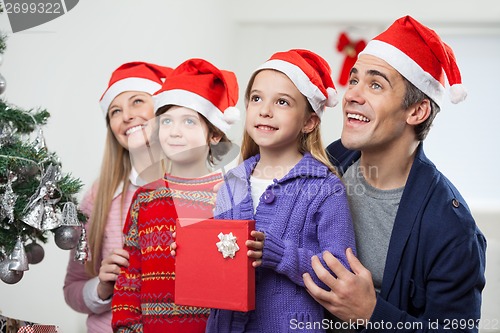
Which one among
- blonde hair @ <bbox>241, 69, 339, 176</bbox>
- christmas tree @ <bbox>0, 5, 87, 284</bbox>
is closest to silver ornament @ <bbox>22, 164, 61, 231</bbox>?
christmas tree @ <bbox>0, 5, 87, 284</bbox>

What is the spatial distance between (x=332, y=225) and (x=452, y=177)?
2.27m

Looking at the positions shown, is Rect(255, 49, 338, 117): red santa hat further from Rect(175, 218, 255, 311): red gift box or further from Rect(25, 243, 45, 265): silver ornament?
Rect(25, 243, 45, 265): silver ornament

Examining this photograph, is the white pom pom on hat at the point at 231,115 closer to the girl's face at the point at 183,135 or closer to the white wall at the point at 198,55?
the girl's face at the point at 183,135

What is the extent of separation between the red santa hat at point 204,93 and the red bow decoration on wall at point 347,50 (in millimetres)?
1808

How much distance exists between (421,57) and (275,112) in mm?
378

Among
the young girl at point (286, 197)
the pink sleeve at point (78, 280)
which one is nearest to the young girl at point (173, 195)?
the young girl at point (286, 197)

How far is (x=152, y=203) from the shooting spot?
1.71 meters

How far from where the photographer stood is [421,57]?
5.02ft

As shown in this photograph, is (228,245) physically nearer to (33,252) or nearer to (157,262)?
(157,262)

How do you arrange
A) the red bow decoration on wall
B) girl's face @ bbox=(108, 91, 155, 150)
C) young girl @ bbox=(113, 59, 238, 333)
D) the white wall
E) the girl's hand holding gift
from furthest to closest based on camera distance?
the red bow decoration on wall → the white wall → girl's face @ bbox=(108, 91, 155, 150) → young girl @ bbox=(113, 59, 238, 333) → the girl's hand holding gift

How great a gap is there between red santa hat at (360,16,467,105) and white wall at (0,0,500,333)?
1.50m

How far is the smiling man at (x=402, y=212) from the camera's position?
1.40 metres

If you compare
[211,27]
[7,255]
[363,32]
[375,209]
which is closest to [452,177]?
[363,32]

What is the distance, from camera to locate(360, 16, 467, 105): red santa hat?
1517 mm
